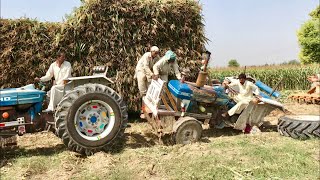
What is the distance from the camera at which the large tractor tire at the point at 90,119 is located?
5188 millimetres

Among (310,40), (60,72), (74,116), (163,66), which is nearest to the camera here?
(74,116)

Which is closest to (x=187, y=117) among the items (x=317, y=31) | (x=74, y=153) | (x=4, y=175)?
(x=74, y=153)

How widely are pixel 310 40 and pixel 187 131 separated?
109 feet

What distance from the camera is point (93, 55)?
27.8ft

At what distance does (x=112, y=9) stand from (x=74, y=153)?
431 cm

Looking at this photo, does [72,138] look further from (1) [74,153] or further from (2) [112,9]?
(2) [112,9]

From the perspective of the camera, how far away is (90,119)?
5.46m

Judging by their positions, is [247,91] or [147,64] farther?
[147,64]

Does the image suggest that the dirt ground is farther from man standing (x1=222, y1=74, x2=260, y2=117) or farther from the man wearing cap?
the man wearing cap

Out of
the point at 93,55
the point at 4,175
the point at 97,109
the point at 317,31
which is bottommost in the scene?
the point at 4,175

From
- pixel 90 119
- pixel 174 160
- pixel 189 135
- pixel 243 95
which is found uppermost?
pixel 243 95

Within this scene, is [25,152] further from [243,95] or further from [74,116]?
[243,95]

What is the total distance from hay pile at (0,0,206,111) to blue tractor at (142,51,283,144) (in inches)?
86.2

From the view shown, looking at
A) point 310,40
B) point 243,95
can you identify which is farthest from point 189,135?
point 310,40
